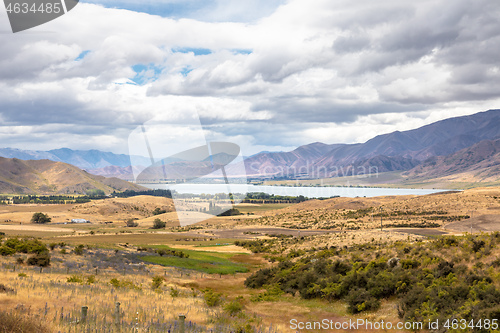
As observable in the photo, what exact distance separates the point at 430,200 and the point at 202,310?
128 m

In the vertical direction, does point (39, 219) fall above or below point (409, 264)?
below

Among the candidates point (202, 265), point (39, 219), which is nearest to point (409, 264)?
point (202, 265)

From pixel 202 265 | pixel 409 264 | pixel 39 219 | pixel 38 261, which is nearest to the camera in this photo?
pixel 409 264

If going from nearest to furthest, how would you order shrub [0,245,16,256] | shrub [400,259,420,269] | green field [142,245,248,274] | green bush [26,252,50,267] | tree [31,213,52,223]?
1. shrub [400,259,420,269]
2. green bush [26,252,50,267]
3. shrub [0,245,16,256]
4. green field [142,245,248,274]
5. tree [31,213,52,223]

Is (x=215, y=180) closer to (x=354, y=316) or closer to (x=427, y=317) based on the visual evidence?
(x=354, y=316)

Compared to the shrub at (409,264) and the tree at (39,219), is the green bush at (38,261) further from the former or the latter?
the tree at (39,219)

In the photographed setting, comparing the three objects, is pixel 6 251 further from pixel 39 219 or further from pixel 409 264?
pixel 39 219

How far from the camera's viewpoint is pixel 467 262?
23.0 m

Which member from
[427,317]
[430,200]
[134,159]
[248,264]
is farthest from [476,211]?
[134,159]

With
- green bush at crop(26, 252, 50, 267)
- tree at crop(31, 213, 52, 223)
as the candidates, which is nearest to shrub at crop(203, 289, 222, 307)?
green bush at crop(26, 252, 50, 267)

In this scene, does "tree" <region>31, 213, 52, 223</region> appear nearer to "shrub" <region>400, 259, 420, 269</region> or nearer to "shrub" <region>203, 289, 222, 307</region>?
"shrub" <region>203, 289, 222, 307</region>

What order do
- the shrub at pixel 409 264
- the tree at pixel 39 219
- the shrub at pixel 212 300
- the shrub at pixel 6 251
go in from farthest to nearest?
the tree at pixel 39 219 → the shrub at pixel 6 251 → the shrub at pixel 409 264 → the shrub at pixel 212 300

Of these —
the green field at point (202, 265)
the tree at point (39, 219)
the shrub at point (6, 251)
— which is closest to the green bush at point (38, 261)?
the shrub at point (6, 251)

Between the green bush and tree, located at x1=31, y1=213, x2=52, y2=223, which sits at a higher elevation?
the green bush
